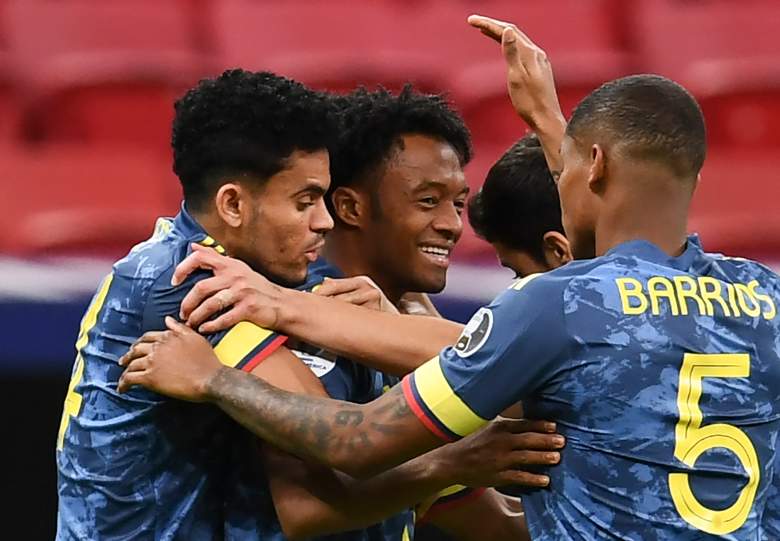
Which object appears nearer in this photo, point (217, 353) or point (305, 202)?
point (217, 353)

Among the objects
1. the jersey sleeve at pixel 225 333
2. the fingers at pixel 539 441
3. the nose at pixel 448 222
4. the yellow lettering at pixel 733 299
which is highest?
the nose at pixel 448 222

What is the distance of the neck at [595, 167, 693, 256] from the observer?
2719 millimetres

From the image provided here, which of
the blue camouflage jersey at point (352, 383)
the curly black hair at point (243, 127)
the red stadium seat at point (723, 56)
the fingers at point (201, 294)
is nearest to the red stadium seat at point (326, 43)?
the red stadium seat at point (723, 56)

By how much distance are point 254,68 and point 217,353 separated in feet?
12.2

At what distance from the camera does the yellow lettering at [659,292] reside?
2609 millimetres

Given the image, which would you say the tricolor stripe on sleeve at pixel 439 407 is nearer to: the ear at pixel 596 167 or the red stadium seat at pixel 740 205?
the ear at pixel 596 167

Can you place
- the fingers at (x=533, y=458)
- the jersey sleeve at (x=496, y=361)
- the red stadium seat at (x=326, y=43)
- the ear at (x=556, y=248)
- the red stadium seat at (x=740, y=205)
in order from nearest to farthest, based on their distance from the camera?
the jersey sleeve at (x=496, y=361) < the fingers at (x=533, y=458) < the ear at (x=556, y=248) < the red stadium seat at (x=740, y=205) < the red stadium seat at (x=326, y=43)

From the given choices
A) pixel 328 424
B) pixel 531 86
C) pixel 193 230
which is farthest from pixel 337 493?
pixel 531 86

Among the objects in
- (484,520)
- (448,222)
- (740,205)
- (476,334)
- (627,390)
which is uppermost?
(740,205)

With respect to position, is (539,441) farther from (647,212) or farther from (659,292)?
(647,212)

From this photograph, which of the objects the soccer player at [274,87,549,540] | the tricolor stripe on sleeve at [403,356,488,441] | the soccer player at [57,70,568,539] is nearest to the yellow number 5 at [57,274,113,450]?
the soccer player at [57,70,568,539]

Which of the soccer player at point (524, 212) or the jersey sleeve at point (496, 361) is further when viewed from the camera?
the soccer player at point (524, 212)

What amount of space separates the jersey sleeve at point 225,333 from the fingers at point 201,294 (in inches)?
1.3

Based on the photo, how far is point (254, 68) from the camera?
256 inches
